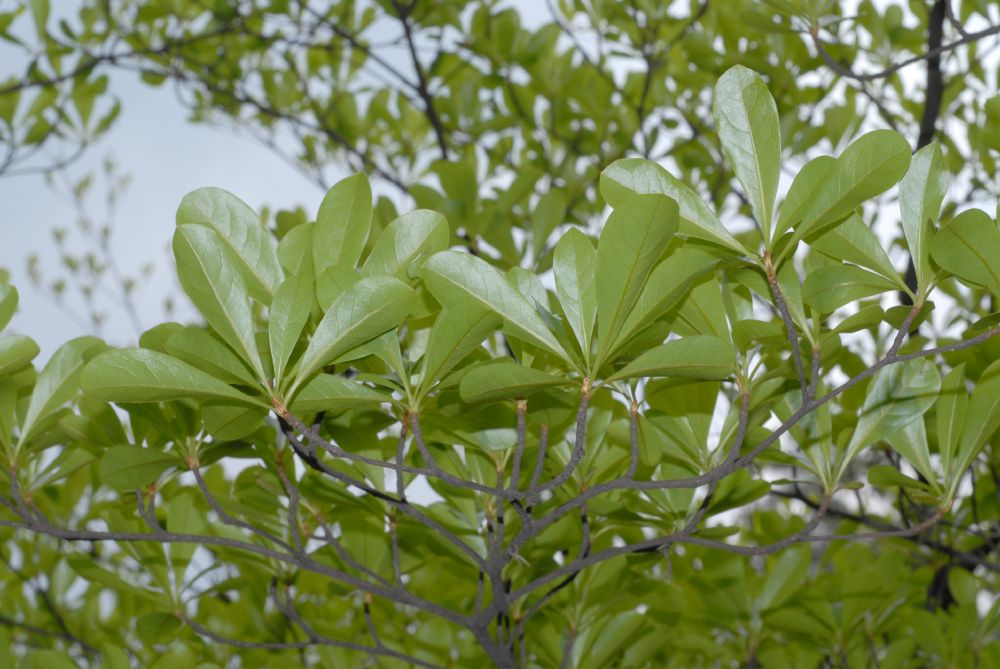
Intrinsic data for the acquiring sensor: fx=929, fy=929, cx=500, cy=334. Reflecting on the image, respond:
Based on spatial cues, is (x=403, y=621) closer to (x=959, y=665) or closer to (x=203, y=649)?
(x=203, y=649)

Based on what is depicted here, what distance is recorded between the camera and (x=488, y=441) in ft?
2.51

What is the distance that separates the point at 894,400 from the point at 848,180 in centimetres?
31

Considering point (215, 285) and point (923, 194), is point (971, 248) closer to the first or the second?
point (923, 194)

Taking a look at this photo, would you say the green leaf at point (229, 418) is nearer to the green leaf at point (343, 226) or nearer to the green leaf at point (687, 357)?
the green leaf at point (343, 226)

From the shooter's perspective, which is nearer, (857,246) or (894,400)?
(857,246)

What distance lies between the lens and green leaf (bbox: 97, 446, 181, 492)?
787mm

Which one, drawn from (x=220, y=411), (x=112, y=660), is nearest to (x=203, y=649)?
(x=112, y=660)

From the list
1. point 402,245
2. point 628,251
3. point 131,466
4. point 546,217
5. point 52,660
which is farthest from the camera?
point 546,217

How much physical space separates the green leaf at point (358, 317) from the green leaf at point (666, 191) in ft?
0.53

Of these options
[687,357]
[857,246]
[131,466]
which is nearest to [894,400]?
[857,246]

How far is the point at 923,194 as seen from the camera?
2.24ft

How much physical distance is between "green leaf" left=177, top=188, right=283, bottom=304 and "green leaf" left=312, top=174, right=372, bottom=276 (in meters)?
0.04

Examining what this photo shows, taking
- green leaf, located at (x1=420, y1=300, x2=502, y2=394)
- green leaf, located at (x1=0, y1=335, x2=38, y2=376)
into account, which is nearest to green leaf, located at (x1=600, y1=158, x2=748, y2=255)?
green leaf, located at (x1=420, y1=300, x2=502, y2=394)

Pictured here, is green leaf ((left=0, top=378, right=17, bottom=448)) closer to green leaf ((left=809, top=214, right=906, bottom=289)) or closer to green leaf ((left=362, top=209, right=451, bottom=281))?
green leaf ((left=362, top=209, right=451, bottom=281))
